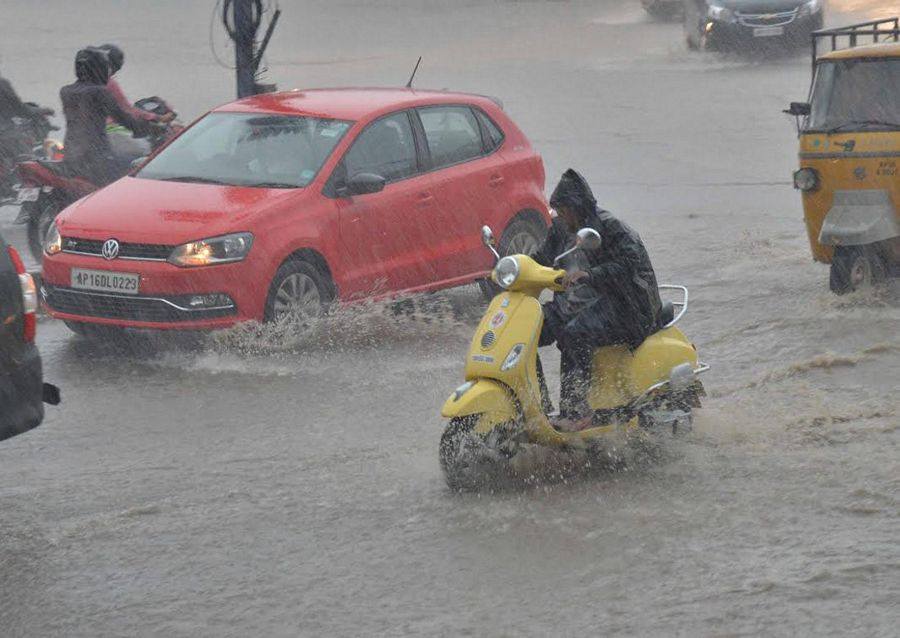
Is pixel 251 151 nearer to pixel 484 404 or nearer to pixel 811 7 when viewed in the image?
pixel 484 404

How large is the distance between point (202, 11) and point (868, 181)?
3433 cm

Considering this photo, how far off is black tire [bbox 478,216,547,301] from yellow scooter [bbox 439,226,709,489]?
14.7 feet

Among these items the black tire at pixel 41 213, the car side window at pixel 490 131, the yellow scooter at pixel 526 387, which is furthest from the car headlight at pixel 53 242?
the yellow scooter at pixel 526 387

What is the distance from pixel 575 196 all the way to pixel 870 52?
489cm

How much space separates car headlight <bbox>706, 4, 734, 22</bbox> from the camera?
29.5 m

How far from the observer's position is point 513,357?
23.8 feet

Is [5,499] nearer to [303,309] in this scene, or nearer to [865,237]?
[303,309]

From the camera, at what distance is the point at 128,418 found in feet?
29.7

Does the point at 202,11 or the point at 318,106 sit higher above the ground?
the point at 318,106

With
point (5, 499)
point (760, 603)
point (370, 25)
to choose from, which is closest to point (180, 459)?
point (5, 499)

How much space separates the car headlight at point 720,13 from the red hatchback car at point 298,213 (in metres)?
17.5

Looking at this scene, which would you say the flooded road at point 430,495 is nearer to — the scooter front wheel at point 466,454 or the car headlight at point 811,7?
the scooter front wheel at point 466,454

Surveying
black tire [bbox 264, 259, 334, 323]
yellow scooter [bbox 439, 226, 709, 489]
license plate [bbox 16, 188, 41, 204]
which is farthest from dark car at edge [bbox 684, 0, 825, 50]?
yellow scooter [bbox 439, 226, 709, 489]

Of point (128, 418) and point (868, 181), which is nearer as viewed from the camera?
point (128, 418)
